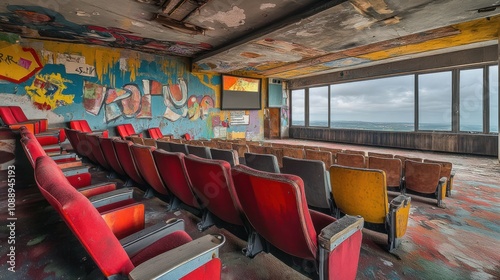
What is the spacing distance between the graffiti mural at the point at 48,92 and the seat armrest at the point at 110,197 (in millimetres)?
6753

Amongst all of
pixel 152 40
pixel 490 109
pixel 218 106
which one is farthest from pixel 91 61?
pixel 490 109

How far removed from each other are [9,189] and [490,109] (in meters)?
11.3

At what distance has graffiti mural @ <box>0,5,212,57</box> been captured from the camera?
4684mm

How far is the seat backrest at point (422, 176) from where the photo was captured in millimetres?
2916

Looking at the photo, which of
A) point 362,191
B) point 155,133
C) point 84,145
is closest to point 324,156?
point 362,191

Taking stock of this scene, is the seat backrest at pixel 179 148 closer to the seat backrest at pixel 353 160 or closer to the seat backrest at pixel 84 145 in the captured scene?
the seat backrest at pixel 84 145

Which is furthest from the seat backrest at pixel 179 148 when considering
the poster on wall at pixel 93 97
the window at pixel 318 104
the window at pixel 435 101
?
the window at pixel 318 104

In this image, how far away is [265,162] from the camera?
8.41 feet

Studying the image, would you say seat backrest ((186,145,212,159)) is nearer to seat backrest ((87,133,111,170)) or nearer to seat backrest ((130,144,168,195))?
seat backrest ((130,144,168,195))

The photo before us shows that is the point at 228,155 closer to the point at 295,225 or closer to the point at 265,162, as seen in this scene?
the point at 265,162

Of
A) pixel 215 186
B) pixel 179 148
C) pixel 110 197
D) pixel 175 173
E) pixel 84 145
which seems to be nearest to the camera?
pixel 110 197

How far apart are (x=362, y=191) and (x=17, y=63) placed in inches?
329

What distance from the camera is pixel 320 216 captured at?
1562mm

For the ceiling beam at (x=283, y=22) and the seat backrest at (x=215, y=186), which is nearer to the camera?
the seat backrest at (x=215, y=186)
